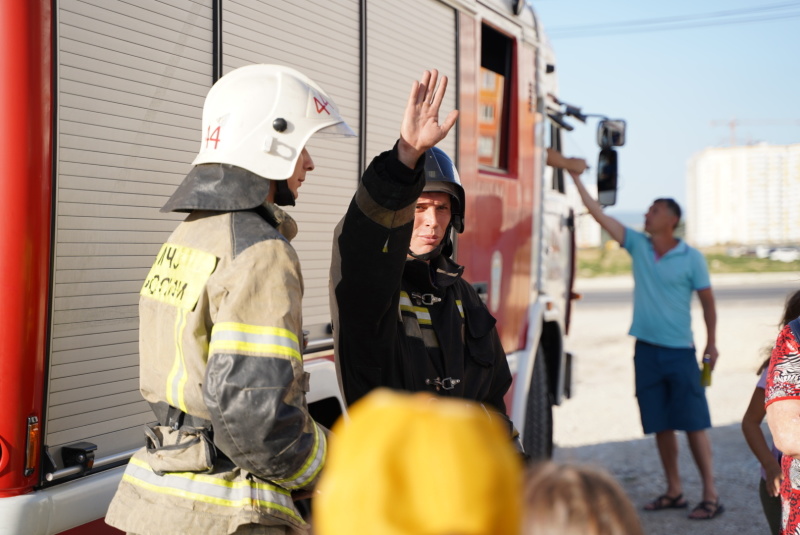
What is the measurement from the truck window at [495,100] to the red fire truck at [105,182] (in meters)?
1.06

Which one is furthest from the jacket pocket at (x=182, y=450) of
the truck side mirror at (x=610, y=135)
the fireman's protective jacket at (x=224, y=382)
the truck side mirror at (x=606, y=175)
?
the truck side mirror at (x=610, y=135)

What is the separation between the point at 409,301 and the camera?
107 inches

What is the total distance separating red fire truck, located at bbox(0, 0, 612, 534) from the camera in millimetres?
2283

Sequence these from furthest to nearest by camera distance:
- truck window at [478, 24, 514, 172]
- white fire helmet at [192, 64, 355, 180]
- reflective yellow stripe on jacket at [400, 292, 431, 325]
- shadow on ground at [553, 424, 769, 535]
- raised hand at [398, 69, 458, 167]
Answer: shadow on ground at [553, 424, 769, 535] → truck window at [478, 24, 514, 172] → reflective yellow stripe on jacket at [400, 292, 431, 325] → raised hand at [398, 69, 458, 167] → white fire helmet at [192, 64, 355, 180]

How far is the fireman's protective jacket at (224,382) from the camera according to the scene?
6.08ft

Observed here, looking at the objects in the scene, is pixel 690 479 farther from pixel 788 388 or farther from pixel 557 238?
pixel 788 388

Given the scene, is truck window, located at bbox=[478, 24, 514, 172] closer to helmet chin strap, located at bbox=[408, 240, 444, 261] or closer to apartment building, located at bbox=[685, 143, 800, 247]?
helmet chin strap, located at bbox=[408, 240, 444, 261]

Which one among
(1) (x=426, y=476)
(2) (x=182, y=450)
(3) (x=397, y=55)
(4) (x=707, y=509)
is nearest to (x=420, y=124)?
(2) (x=182, y=450)

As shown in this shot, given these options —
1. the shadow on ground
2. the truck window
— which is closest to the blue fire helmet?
the truck window

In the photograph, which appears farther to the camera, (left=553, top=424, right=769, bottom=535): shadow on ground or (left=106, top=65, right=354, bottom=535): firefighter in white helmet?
(left=553, top=424, right=769, bottom=535): shadow on ground

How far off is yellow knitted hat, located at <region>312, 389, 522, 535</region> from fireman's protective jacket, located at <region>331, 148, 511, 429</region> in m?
1.57

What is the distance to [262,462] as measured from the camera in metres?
1.89

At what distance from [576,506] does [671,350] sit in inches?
200

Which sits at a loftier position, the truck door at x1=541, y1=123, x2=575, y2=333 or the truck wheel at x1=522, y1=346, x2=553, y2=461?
the truck door at x1=541, y1=123, x2=575, y2=333
